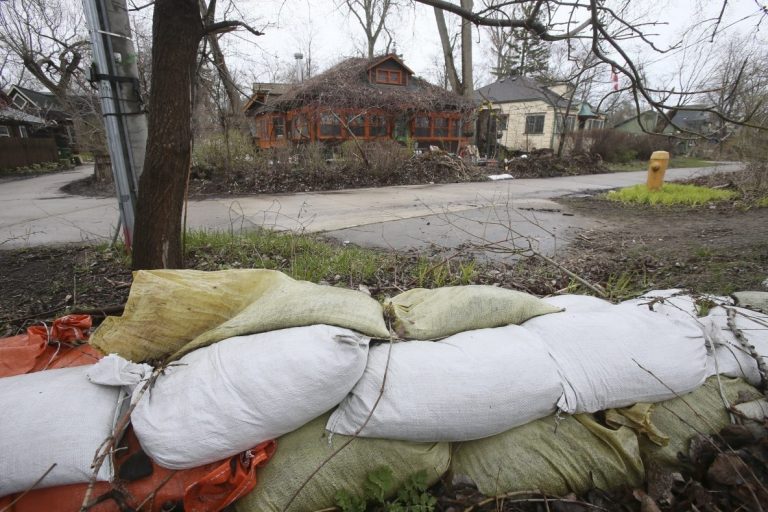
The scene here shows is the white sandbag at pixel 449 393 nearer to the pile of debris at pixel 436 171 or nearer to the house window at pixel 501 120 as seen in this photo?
the pile of debris at pixel 436 171

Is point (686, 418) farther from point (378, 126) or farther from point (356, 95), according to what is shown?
point (378, 126)

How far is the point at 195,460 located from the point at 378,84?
17090 mm

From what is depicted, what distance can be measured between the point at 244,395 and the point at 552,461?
1.01m

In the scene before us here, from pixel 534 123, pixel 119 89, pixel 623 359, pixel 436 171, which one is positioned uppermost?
pixel 534 123

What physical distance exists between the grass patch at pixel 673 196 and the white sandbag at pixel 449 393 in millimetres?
7374

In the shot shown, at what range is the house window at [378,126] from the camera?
1487 centimetres

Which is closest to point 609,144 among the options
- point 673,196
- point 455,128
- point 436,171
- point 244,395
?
point 455,128

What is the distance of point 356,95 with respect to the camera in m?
12.8

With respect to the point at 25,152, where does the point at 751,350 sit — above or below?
below

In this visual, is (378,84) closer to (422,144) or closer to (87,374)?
(422,144)

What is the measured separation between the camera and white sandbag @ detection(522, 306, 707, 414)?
1.30 metres

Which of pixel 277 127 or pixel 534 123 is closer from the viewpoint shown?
pixel 277 127

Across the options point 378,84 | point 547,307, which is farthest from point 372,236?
point 378,84

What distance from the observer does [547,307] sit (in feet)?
5.34
